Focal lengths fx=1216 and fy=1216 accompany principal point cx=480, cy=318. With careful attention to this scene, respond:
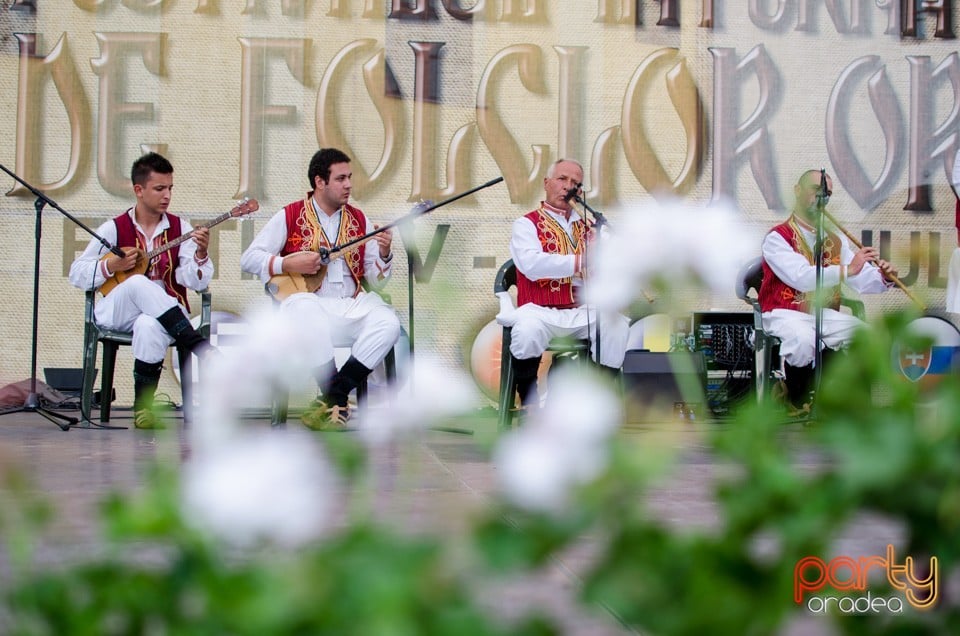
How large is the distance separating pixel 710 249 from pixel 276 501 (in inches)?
10.6

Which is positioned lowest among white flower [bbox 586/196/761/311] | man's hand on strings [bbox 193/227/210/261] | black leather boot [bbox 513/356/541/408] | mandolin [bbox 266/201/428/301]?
black leather boot [bbox 513/356/541/408]

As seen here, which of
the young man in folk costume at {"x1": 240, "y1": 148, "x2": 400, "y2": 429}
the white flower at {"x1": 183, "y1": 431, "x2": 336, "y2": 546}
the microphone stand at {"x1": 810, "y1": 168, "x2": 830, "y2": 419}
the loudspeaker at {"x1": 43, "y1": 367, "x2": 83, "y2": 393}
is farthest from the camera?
the loudspeaker at {"x1": 43, "y1": 367, "x2": 83, "y2": 393}

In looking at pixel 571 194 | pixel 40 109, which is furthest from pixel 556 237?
pixel 40 109

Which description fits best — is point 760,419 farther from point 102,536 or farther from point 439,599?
point 102,536

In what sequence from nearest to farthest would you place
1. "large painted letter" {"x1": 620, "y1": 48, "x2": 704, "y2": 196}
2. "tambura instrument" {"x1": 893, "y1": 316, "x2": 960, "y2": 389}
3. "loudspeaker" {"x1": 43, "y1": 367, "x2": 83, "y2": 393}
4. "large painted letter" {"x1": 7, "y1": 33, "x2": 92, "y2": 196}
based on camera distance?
1. "tambura instrument" {"x1": 893, "y1": 316, "x2": 960, "y2": 389}
2. "loudspeaker" {"x1": 43, "y1": 367, "x2": 83, "y2": 393}
3. "large painted letter" {"x1": 7, "y1": 33, "x2": 92, "y2": 196}
4. "large painted letter" {"x1": 620, "y1": 48, "x2": 704, "y2": 196}

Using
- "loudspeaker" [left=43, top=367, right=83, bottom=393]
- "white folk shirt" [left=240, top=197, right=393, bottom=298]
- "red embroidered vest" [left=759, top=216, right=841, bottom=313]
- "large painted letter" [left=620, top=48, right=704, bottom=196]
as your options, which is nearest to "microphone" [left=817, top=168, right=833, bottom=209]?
"red embroidered vest" [left=759, top=216, right=841, bottom=313]

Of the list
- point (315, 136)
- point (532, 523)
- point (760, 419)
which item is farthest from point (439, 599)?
point (315, 136)

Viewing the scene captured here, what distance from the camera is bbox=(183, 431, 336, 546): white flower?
0.51 meters

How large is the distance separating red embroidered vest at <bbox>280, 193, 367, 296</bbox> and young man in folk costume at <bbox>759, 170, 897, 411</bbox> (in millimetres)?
1727

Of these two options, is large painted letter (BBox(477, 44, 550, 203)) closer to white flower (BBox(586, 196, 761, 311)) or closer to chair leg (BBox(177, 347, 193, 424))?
chair leg (BBox(177, 347, 193, 424))

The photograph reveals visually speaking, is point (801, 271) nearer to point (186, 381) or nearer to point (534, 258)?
point (534, 258)

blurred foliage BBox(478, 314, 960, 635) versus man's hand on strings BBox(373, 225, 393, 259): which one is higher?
man's hand on strings BBox(373, 225, 393, 259)

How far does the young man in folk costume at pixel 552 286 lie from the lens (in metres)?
4.65

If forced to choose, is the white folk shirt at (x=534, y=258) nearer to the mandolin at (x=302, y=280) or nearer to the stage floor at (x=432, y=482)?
the mandolin at (x=302, y=280)
